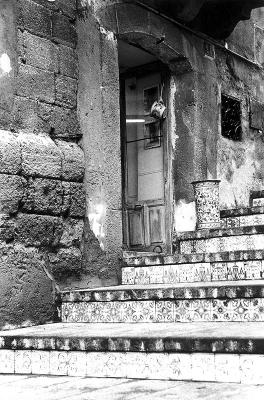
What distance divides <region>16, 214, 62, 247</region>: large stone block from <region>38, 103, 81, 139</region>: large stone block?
71 cm

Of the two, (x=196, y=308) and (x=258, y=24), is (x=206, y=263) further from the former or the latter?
(x=258, y=24)

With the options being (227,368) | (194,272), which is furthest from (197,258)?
(227,368)

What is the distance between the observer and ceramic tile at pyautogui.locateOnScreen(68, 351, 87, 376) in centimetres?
346

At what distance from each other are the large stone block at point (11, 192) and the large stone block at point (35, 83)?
0.69m

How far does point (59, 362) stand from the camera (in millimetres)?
3561

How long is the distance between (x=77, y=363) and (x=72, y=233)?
1.77 metres

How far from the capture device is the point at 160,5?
21.0 feet

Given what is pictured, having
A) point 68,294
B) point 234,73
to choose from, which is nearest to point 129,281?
point 68,294

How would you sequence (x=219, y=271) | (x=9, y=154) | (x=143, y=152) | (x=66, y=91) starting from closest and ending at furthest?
(x=9, y=154)
(x=219, y=271)
(x=66, y=91)
(x=143, y=152)

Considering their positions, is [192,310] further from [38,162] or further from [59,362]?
[38,162]

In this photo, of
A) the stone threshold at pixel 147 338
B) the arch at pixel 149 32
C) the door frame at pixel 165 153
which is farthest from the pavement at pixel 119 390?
the door frame at pixel 165 153

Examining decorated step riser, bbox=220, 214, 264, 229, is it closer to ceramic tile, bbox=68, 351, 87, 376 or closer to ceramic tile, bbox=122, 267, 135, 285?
ceramic tile, bbox=122, 267, 135, 285

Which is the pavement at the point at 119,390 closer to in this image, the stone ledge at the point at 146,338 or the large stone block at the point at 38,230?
the stone ledge at the point at 146,338

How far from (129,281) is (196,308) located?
162cm
